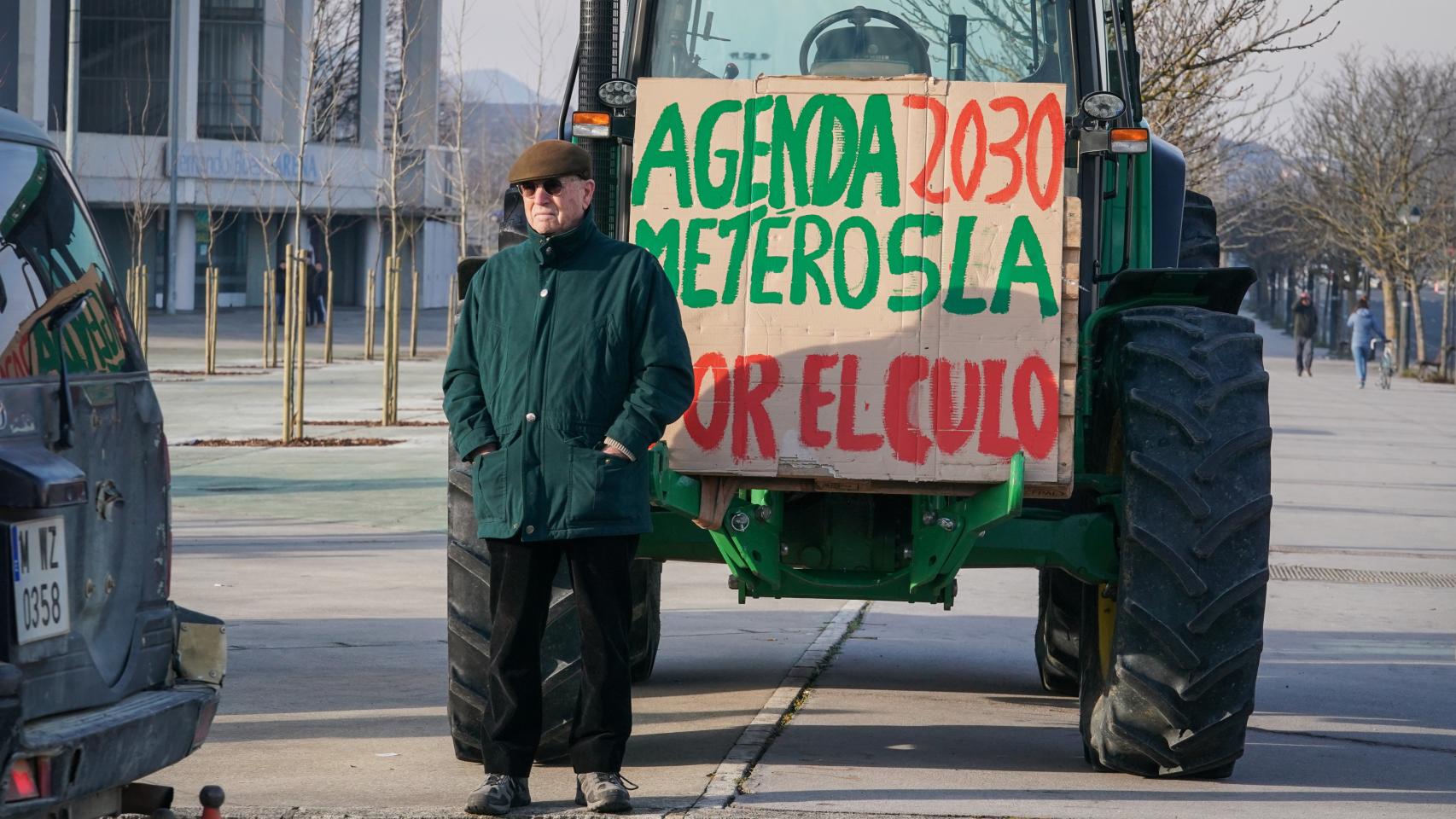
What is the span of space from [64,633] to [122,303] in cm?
92

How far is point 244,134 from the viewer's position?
5253 cm

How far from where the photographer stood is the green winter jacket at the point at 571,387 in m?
5.68

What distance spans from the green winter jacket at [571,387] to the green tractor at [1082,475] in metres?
0.35

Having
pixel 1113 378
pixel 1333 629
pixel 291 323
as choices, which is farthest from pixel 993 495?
pixel 291 323

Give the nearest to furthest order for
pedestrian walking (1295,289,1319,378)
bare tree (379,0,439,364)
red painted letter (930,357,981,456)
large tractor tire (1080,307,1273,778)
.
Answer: large tractor tire (1080,307,1273,778) → red painted letter (930,357,981,456) → bare tree (379,0,439,364) → pedestrian walking (1295,289,1319,378)

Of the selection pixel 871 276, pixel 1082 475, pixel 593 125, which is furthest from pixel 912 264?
pixel 593 125

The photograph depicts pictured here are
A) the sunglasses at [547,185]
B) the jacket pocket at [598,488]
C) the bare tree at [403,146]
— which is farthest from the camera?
the bare tree at [403,146]

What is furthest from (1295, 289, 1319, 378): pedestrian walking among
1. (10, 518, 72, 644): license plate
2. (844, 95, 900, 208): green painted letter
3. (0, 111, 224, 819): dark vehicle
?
(10, 518, 72, 644): license plate

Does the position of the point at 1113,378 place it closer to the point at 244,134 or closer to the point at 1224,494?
the point at 1224,494

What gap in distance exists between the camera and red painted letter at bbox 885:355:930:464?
20.1ft

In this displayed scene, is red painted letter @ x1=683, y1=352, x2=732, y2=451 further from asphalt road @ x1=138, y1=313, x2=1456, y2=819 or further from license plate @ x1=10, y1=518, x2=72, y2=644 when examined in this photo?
license plate @ x1=10, y1=518, x2=72, y2=644

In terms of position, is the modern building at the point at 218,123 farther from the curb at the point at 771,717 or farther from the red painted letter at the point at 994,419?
the red painted letter at the point at 994,419

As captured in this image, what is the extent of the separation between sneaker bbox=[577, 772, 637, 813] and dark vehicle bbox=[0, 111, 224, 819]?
3.92 ft

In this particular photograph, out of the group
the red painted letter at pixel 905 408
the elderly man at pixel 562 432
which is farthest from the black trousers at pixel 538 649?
the red painted letter at pixel 905 408
